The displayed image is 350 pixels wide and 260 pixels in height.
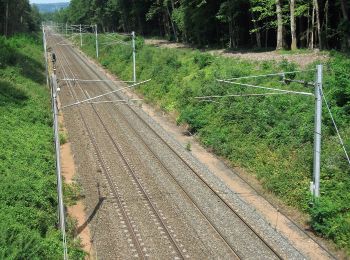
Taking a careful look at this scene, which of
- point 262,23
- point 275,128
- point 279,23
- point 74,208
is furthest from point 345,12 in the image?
point 74,208

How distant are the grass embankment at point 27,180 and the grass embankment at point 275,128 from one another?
9570mm

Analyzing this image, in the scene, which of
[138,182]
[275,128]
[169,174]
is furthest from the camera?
[275,128]

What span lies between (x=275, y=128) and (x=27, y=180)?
13475 millimetres

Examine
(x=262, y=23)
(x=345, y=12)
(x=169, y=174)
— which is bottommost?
(x=169, y=174)

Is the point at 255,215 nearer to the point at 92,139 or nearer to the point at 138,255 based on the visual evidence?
the point at 138,255

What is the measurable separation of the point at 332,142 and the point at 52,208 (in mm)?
12962

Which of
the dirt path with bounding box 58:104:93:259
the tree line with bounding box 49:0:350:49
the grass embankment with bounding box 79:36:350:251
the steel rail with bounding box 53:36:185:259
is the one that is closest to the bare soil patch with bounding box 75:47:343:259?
the grass embankment with bounding box 79:36:350:251

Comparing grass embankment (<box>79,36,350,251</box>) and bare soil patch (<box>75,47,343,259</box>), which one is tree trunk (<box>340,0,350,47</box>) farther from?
bare soil patch (<box>75,47,343,259</box>)

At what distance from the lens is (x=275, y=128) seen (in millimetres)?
25656

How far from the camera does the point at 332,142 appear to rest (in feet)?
71.7

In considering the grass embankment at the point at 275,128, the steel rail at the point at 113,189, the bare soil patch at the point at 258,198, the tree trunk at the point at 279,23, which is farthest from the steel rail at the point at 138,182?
the tree trunk at the point at 279,23

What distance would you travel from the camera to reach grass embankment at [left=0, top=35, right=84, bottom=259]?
1454cm

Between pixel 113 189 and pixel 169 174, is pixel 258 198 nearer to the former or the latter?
pixel 169 174

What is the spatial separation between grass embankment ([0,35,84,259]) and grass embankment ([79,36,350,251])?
9.57 metres
